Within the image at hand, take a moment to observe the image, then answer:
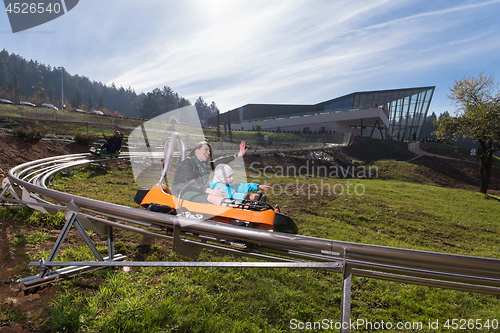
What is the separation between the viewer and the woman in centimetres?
355

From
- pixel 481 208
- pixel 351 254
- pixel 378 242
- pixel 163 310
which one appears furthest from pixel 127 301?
pixel 481 208

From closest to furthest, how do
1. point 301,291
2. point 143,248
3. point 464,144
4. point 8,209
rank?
point 301,291 → point 143,248 → point 8,209 → point 464,144

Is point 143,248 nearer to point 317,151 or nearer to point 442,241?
point 442,241

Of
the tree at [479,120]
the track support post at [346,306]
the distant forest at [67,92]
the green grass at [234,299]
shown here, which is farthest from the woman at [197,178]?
the distant forest at [67,92]

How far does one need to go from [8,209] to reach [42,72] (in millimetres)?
191122

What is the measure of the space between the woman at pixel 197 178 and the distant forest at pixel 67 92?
66870 mm

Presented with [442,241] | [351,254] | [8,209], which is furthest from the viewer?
[442,241]

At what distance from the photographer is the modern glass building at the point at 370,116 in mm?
54688

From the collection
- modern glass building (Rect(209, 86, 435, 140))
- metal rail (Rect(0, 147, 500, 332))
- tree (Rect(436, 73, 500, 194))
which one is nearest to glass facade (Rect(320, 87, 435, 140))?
modern glass building (Rect(209, 86, 435, 140))

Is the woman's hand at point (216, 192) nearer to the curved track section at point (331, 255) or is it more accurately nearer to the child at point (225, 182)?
the child at point (225, 182)

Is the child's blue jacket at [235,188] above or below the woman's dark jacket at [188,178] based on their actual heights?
below

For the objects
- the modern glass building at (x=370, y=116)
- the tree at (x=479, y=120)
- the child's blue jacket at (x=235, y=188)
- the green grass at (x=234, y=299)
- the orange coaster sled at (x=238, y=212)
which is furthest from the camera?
the modern glass building at (x=370, y=116)

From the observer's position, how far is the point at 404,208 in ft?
37.1

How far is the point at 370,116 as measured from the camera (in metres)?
53.1
